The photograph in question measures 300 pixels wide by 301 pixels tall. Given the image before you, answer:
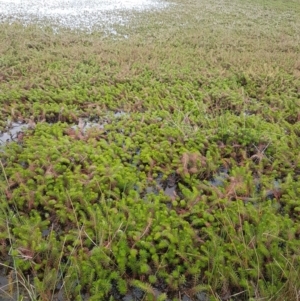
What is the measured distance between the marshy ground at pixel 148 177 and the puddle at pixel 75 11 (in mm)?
6967

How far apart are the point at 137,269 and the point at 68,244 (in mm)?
1049

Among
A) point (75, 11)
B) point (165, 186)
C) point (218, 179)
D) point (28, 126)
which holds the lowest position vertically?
point (165, 186)

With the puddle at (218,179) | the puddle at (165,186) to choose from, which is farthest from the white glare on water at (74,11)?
the puddle at (218,179)

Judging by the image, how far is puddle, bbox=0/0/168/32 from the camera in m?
17.9

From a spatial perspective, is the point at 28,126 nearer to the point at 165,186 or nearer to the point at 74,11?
the point at 165,186

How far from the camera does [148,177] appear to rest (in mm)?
5531

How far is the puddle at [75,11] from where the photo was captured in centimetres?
1791

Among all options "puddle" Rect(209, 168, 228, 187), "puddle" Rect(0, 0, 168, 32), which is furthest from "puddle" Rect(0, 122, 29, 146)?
"puddle" Rect(0, 0, 168, 32)

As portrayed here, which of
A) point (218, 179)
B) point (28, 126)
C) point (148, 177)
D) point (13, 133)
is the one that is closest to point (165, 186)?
point (148, 177)

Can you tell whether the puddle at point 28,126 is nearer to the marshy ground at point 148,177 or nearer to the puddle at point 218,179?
the marshy ground at point 148,177

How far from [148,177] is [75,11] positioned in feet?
63.7

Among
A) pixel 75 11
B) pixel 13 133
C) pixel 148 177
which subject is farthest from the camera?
pixel 75 11

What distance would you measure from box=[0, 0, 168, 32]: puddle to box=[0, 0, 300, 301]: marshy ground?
6.97m

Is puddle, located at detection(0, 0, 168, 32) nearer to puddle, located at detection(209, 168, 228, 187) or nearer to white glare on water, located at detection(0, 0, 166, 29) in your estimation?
white glare on water, located at detection(0, 0, 166, 29)
